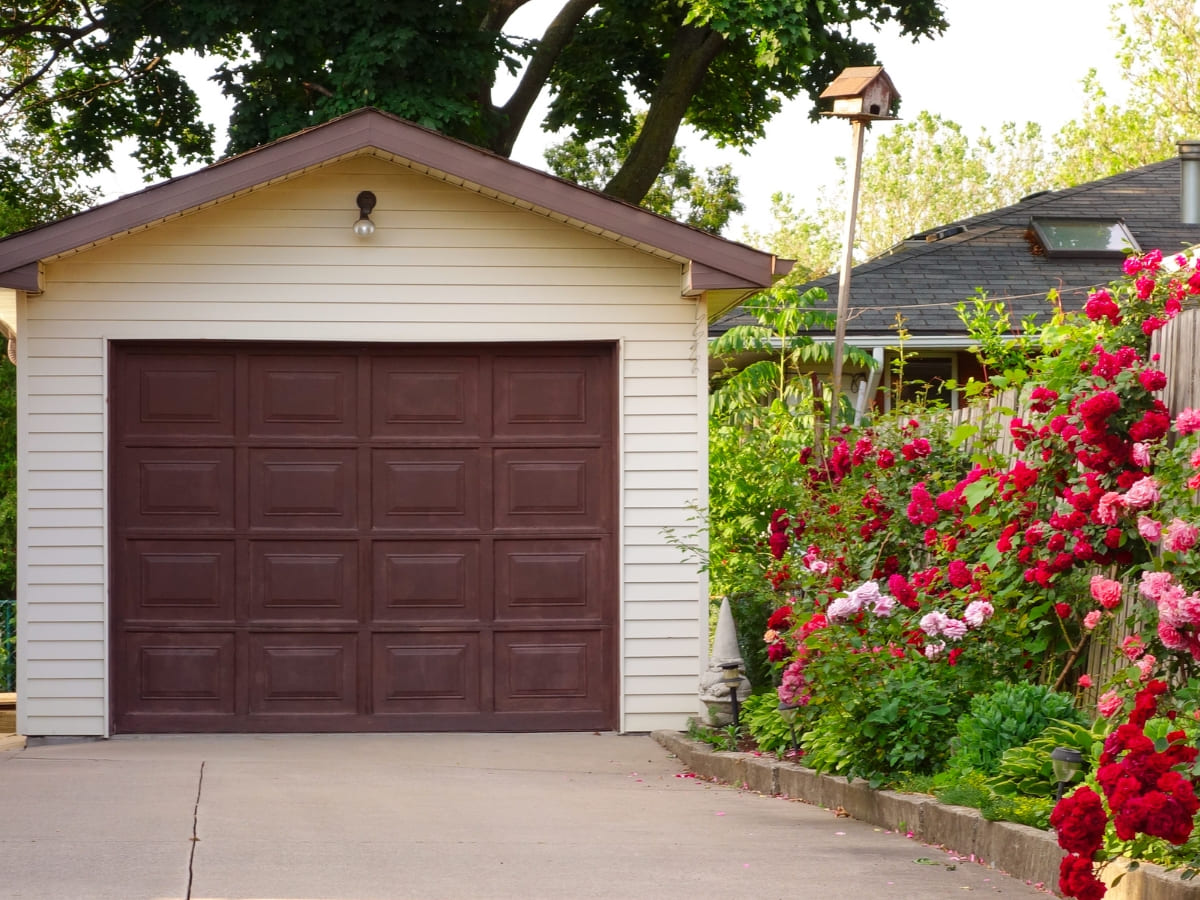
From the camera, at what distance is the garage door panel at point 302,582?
995 cm

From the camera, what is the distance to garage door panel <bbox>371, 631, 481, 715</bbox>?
1000cm

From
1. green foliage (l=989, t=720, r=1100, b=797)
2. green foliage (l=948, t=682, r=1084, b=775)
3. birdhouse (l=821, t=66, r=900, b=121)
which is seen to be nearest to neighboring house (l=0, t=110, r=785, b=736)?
birdhouse (l=821, t=66, r=900, b=121)

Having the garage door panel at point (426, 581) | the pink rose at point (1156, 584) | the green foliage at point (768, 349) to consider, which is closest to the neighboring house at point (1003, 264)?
the green foliage at point (768, 349)

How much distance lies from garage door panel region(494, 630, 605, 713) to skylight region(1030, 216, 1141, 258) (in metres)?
10.8

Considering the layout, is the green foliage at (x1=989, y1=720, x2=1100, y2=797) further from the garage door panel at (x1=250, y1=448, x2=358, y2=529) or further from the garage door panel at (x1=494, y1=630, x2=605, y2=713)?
the garage door panel at (x1=250, y1=448, x2=358, y2=529)

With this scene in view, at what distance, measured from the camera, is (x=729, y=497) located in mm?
11438

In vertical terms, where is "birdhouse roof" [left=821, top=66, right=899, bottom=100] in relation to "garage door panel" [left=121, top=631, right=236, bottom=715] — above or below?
above

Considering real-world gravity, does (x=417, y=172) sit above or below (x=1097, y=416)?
above

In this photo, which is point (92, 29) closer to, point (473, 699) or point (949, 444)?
point (473, 699)

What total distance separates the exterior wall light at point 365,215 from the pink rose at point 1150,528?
5.58m

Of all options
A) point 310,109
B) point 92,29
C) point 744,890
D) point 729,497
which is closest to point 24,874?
point 744,890

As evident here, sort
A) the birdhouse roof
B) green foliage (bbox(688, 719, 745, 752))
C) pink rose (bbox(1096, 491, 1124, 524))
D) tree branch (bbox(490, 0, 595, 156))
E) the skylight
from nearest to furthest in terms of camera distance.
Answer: pink rose (bbox(1096, 491, 1124, 524)) < green foliage (bbox(688, 719, 745, 752)) < the birdhouse roof < the skylight < tree branch (bbox(490, 0, 595, 156))

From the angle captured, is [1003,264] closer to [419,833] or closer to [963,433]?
[963,433]

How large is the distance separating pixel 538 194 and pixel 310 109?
9.68 meters
